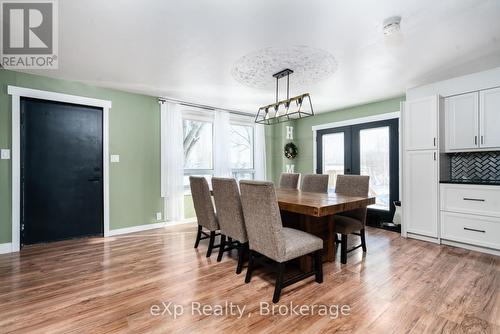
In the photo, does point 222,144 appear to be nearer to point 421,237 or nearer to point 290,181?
point 290,181

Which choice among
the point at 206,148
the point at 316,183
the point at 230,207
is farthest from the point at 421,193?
the point at 206,148

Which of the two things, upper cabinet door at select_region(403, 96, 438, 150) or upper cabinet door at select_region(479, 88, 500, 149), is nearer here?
upper cabinet door at select_region(479, 88, 500, 149)

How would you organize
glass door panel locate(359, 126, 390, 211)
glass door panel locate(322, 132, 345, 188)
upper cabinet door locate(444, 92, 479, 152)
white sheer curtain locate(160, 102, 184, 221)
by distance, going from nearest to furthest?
upper cabinet door locate(444, 92, 479, 152) < white sheer curtain locate(160, 102, 184, 221) < glass door panel locate(359, 126, 390, 211) < glass door panel locate(322, 132, 345, 188)

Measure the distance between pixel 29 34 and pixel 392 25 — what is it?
3242 mm

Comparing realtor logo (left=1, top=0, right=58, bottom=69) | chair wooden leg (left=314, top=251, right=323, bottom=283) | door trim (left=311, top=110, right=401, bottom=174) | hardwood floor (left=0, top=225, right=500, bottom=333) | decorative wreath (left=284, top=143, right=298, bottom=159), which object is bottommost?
hardwood floor (left=0, top=225, right=500, bottom=333)

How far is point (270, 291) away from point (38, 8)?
Answer: 9.76ft

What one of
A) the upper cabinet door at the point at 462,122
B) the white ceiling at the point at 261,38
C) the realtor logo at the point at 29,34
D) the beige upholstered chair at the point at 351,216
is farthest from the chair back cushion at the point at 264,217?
the upper cabinet door at the point at 462,122

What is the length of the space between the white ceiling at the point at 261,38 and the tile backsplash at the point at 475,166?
44.9 inches

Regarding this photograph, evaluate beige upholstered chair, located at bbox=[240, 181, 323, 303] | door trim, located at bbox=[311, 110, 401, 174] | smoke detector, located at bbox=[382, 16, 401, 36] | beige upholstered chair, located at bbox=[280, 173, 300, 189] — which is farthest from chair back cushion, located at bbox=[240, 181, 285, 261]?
door trim, located at bbox=[311, 110, 401, 174]

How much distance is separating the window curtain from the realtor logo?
3636mm

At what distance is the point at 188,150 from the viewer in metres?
4.59

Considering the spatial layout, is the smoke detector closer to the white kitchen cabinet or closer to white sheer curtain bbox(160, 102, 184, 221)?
the white kitchen cabinet

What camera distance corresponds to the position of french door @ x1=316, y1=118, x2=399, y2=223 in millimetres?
4254

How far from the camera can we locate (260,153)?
5457 millimetres
